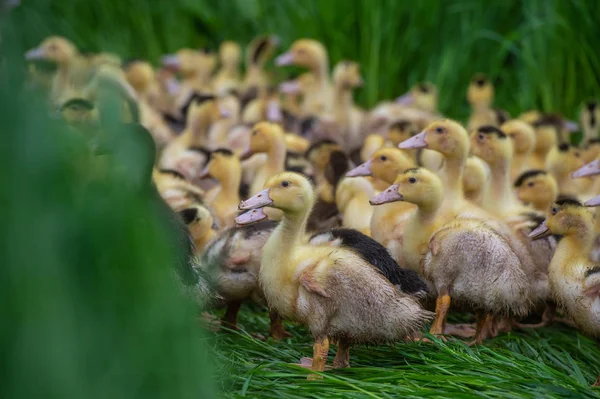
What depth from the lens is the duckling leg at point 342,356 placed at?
15.0 ft

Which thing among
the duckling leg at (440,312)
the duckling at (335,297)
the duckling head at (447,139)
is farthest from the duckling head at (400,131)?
the duckling at (335,297)

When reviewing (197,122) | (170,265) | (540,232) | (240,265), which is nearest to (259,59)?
(197,122)

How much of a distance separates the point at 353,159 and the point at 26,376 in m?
5.75

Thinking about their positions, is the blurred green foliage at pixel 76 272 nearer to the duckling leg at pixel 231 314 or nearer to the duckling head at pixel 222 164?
the duckling leg at pixel 231 314

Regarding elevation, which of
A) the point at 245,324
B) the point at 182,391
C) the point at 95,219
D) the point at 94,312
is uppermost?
the point at 95,219

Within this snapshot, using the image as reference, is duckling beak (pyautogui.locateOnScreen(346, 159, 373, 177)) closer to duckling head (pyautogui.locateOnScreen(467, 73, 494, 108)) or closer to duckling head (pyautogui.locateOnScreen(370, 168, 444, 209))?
duckling head (pyautogui.locateOnScreen(370, 168, 444, 209))

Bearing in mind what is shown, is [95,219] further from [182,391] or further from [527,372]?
[527,372]

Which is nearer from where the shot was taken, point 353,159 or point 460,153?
point 460,153

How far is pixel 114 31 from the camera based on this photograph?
12133 mm

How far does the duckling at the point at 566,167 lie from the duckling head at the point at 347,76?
2.37m

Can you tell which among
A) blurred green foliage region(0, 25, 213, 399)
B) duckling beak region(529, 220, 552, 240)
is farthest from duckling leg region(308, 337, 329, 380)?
blurred green foliage region(0, 25, 213, 399)

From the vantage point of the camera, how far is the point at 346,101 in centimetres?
958

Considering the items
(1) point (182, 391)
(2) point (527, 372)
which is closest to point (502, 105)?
(2) point (527, 372)

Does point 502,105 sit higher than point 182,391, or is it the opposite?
point 502,105
